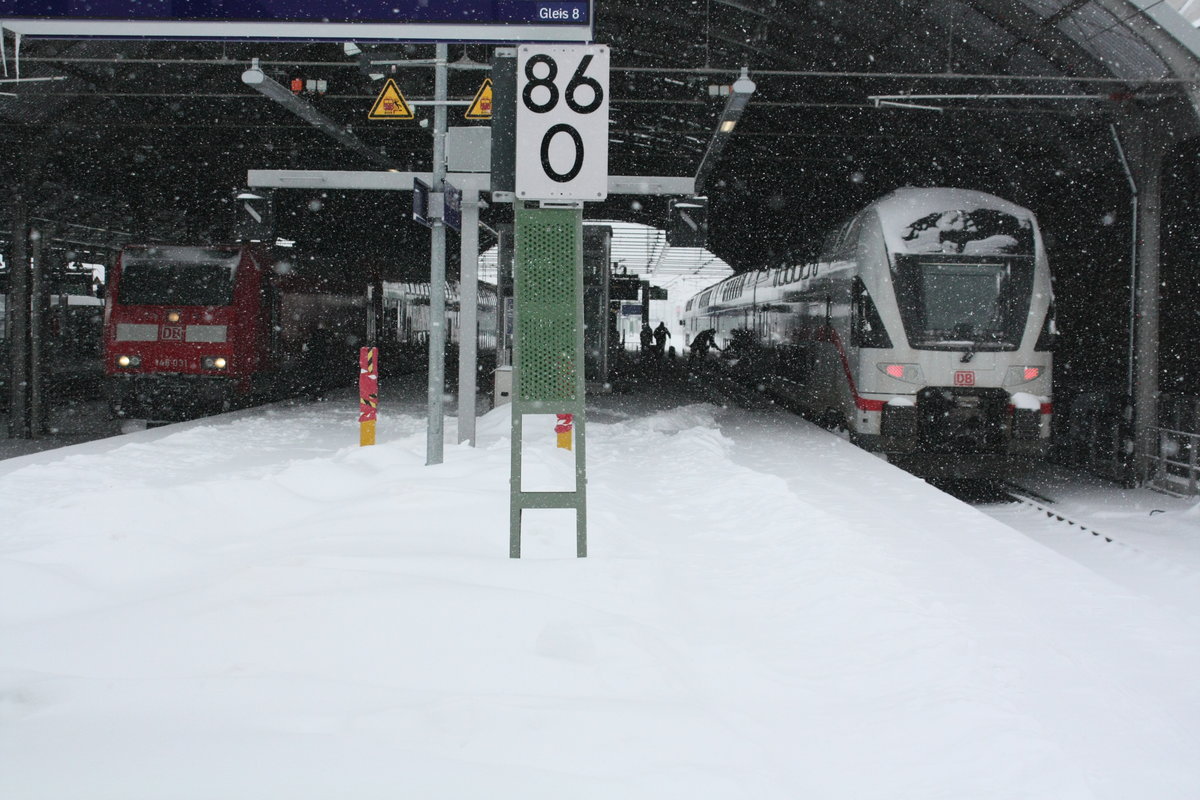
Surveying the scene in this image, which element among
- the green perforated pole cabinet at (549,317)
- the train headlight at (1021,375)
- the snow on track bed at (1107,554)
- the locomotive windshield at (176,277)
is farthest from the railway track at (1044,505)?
the locomotive windshield at (176,277)

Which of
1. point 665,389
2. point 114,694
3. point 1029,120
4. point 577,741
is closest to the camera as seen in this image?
point 577,741

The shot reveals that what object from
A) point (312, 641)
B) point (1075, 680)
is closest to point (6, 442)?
point (312, 641)

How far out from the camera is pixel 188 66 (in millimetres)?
16656

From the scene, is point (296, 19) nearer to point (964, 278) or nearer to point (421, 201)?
point (421, 201)

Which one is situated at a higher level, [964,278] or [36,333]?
[964,278]

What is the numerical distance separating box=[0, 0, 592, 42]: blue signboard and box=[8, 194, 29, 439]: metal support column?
11546mm

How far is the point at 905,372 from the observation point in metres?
12.2

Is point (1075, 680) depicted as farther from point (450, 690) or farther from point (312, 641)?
point (312, 641)

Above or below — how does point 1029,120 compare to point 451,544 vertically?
above

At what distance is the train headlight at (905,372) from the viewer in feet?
39.9

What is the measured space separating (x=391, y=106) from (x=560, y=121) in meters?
5.55

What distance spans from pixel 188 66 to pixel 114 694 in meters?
15.3

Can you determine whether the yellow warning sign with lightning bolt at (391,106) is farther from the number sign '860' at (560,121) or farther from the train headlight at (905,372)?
the train headlight at (905,372)

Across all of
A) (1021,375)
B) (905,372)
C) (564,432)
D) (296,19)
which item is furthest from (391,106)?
(1021,375)
